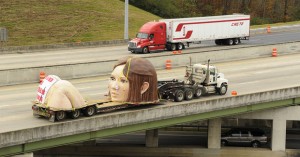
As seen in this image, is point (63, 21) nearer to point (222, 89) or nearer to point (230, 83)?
point (230, 83)

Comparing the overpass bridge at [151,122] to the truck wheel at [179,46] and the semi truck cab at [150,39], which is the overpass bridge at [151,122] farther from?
the truck wheel at [179,46]

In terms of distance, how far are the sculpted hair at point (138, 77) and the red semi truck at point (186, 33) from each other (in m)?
22.4

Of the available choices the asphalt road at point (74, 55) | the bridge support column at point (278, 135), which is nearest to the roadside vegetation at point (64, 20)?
the asphalt road at point (74, 55)

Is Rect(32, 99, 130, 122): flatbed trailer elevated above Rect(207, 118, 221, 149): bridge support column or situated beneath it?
elevated above

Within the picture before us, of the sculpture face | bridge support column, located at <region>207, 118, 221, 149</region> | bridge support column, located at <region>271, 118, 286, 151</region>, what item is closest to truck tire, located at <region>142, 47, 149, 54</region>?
bridge support column, located at <region>207, 118, 221, 149</region>

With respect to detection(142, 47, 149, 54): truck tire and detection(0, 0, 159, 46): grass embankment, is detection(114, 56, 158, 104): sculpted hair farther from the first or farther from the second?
detection(0, 0, 159, 46): grass embankment

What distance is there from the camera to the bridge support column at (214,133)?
39.5 meters

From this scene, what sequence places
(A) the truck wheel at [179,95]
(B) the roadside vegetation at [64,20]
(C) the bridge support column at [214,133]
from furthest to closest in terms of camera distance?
(B) the roadside vegetation at [64,20] < (C) the bridge support column at [214,133] < (A) the truck wheel at [179,95]

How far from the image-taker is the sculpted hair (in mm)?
32281

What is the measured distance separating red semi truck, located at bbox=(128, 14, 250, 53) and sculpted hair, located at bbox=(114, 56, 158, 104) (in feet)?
73.6

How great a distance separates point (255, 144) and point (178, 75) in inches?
310

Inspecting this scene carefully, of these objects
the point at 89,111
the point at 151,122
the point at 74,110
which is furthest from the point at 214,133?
the point at 74,110

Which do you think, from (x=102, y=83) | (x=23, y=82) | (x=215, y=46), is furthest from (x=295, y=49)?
(x=23, y=82)

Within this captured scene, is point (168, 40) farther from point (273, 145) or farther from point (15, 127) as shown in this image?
point (15, 127)
